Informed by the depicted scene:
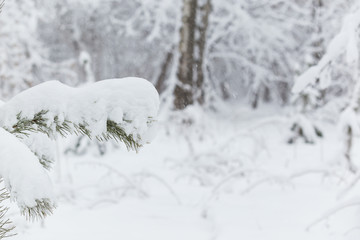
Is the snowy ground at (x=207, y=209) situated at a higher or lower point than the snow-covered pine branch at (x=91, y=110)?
lower

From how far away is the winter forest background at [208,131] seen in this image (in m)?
3.12

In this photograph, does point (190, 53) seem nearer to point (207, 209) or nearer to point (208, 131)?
Result: point (208, 131)

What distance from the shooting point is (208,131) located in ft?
23.4

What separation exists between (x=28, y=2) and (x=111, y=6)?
3.06 meters

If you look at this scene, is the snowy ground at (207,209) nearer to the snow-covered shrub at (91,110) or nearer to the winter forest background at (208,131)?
the winter forest background at (208,131)

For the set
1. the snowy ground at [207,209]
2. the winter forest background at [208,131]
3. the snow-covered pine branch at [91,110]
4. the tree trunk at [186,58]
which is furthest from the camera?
the tree trunk at [186,58]

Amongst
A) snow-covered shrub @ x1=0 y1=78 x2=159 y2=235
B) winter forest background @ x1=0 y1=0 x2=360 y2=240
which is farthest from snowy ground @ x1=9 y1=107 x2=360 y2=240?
snow-covered shrub @ x1=0 y1=78 x2=159 y2=235

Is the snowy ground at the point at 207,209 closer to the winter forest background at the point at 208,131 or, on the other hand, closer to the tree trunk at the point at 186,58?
the winter forest background at the point at 208,131

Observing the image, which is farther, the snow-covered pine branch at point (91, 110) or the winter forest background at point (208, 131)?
the winter forest background at point (208, 131)

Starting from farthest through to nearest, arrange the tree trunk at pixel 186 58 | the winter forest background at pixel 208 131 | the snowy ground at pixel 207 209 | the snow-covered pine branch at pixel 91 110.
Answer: the tree trunk at pixel 186 58, the winter forest background at pixel 208 131, the snowy ground at pixel 207 209, the snow-covered pine branch at pixel 91 110

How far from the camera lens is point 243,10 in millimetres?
10000

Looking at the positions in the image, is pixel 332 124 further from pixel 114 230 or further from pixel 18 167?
pixel 18 167

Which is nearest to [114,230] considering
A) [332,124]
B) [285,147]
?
[285,147]

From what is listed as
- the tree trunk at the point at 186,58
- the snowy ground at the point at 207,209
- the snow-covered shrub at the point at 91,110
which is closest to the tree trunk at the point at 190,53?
the tree trunk at the point at 186,58
